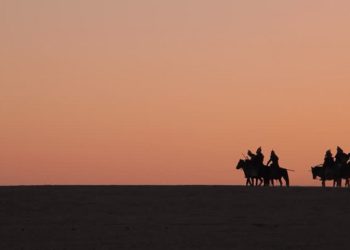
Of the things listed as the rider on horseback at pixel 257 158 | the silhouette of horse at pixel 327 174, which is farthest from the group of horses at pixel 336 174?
the rider on horseback at pixel 257 158

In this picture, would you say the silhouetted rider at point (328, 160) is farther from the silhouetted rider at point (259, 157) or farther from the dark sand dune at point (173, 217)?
the dark sand dune at point (173, 217)

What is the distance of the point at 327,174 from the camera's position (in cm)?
4003

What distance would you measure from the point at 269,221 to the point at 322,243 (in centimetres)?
404

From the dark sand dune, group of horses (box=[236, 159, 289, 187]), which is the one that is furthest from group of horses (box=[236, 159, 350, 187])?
the dark sand dune

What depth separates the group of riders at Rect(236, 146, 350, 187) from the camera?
39.6m

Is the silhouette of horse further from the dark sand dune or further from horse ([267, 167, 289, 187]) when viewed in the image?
the dark sand dune

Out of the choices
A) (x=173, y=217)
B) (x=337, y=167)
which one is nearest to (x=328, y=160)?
(x=337, y=167)

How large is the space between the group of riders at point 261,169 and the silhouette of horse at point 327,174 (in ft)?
4.53

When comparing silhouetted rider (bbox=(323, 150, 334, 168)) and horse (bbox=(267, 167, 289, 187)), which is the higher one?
silhouetted rider (bbox=(323, 150, 334, 168))

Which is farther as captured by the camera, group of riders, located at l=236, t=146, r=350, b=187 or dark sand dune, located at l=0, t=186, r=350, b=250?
group of riders, located at l=236, t=146, r=350, b=187

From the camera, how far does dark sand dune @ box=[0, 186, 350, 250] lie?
22031 mm

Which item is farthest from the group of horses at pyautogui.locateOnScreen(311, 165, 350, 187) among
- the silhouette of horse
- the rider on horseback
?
the rider on horseback

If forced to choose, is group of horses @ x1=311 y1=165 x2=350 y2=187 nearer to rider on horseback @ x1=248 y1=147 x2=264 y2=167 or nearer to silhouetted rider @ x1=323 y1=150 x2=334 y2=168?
silhouetted rider @ x1=323 y1=150 x2=334 y2=168

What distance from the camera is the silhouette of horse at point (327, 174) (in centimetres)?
3975
